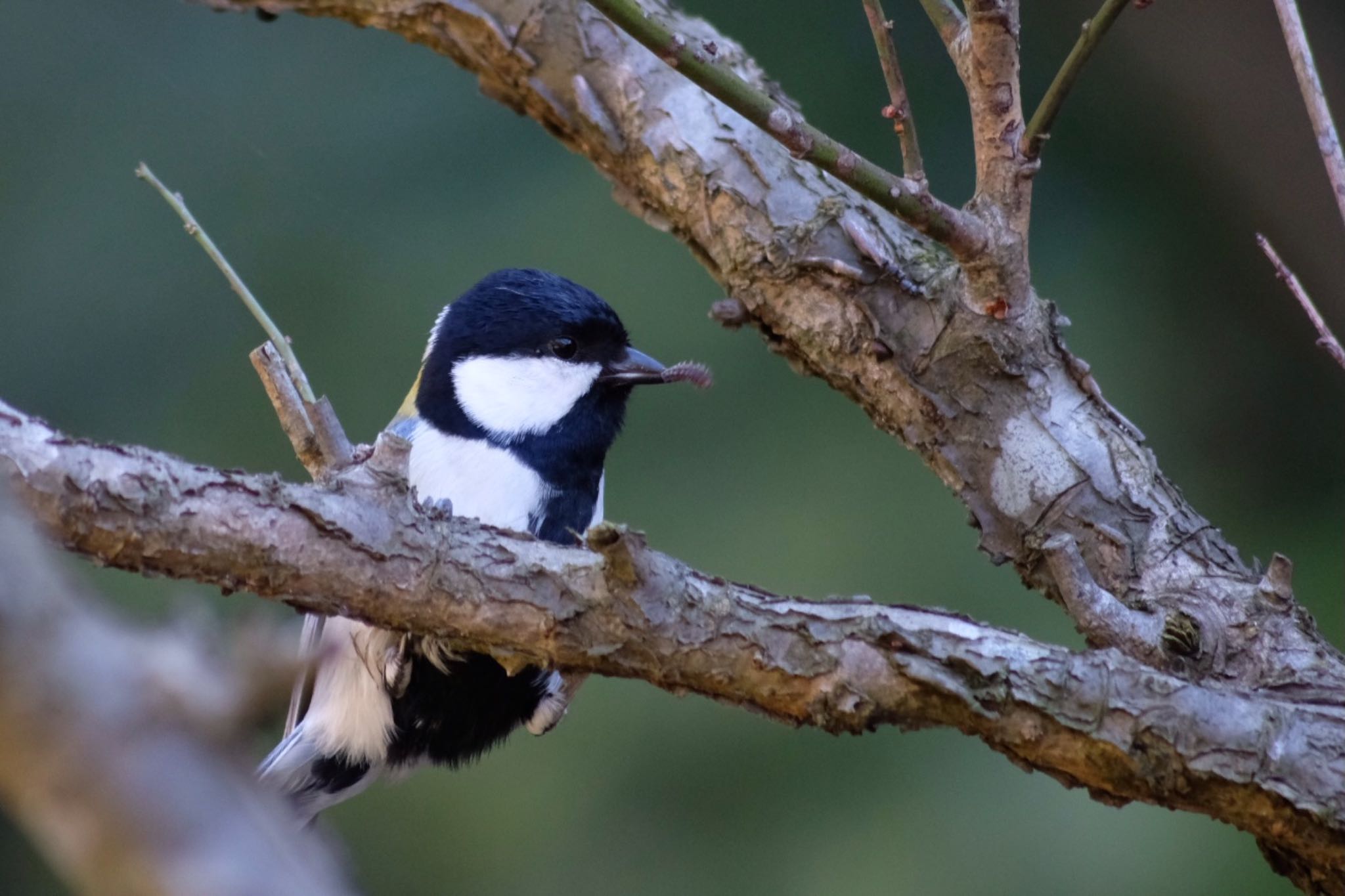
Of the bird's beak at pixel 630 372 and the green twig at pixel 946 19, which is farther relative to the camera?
the bird's beak at pixel 630 372

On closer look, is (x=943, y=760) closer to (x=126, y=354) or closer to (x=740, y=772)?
(x=740, y=772)

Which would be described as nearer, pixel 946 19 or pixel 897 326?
pixel 946 19

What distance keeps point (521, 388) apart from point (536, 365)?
0.14 ft

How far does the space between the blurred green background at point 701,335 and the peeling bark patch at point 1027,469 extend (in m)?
1.16

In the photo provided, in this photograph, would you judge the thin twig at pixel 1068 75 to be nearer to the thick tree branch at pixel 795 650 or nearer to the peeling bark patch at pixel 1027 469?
the peeling bark patch at pixel 1027 469

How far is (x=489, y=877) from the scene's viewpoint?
284 cm

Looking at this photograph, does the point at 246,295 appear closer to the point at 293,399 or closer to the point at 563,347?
the point at 293,399

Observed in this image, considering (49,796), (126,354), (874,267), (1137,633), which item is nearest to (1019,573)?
(1137,633)

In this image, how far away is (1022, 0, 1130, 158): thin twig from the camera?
1173mm

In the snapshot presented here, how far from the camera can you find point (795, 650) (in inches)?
45.3

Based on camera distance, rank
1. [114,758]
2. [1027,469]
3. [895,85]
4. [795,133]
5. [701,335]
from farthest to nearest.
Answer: [701,335] < [1027,469] < [895,85] < [795,133] < [114,758]

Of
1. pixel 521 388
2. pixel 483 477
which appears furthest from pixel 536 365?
pixel 483 477

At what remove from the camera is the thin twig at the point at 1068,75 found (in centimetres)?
117

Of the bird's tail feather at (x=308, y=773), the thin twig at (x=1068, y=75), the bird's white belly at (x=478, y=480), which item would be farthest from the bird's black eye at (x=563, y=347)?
the thin twig at (x=1068, y=75)
